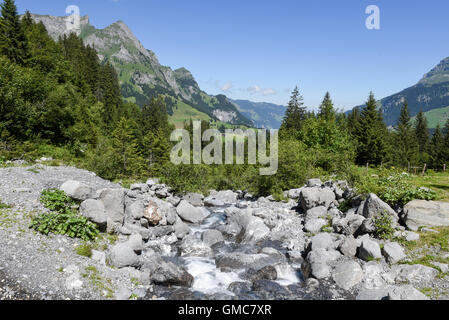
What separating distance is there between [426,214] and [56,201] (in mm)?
22054

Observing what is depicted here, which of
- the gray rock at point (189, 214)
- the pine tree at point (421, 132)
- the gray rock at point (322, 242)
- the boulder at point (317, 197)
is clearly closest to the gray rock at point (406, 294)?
the gray rock at point (322, 242)

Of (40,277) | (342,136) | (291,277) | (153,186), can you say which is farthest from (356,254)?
(342,136)

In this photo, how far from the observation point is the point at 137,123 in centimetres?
7475

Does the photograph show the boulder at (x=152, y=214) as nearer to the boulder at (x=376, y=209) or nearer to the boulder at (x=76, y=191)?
the boulder at (x=76, y=191)

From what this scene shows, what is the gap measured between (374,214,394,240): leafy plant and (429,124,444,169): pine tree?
212ft

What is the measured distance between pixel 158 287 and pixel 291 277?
23.9 feet

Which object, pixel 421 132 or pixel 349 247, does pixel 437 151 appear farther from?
pixel 349 247

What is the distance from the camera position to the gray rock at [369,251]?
14.0 m

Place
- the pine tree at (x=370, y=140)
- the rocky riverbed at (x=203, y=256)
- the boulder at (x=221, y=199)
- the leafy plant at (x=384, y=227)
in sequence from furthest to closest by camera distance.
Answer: the pine tree at (x=370, y=140), the boulder at (x=221, y=199), the leafy plant at (x=384, y=227), the rocky riverbed at (x=203, y=256)

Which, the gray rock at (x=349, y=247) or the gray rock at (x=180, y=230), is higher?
the gray rock at (x=349, y=247)

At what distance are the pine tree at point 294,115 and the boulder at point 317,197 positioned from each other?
48455mm

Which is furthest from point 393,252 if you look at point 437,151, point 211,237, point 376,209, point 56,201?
point 437,151

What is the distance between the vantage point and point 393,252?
44.7 ft
